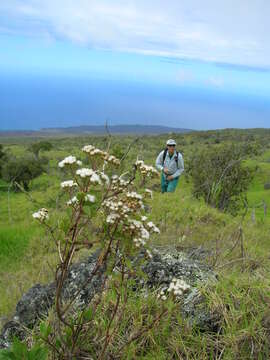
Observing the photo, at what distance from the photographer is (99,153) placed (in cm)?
206

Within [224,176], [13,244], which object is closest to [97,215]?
[13,244]

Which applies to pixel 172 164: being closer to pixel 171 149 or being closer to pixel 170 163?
pixel 170 163

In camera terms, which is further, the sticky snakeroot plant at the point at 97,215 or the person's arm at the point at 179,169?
the person's arm at the point at 179,169

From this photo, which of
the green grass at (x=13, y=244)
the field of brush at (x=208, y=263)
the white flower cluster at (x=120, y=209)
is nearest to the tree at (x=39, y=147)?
the field of brush at (x=208, y=263)

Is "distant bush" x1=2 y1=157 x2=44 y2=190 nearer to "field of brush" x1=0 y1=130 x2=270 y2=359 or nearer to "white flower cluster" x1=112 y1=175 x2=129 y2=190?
"field of brush" x1=0 y1=130 x2=270 y2=359

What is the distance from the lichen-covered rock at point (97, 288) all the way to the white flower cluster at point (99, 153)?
1504 millimetres

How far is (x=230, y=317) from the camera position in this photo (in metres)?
2.83

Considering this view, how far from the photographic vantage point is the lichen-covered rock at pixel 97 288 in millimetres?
3162

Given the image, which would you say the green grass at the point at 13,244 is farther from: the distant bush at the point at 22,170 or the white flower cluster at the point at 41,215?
the distant bush at the point at 22,170

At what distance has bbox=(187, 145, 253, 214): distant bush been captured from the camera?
12.1 metres

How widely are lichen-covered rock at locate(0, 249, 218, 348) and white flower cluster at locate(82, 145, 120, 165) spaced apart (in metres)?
1.50

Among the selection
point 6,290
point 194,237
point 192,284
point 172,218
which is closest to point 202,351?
point 192,284

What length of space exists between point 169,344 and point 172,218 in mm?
5145

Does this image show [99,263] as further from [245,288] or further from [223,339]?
[245,288]
